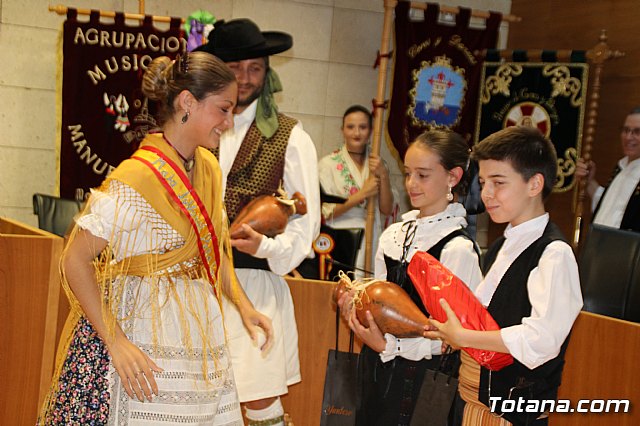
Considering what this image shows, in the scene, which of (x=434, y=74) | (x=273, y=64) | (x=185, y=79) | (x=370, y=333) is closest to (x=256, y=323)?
(x=370, y=333)

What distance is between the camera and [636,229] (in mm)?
4738

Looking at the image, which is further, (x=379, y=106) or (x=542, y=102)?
(x=542, y=102)

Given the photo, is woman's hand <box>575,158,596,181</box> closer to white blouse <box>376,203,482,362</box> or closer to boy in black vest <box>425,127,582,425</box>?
white blouse <box>376,203,482,362</box>

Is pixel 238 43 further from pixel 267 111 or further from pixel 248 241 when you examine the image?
pixel 248 241

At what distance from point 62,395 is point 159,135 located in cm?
71

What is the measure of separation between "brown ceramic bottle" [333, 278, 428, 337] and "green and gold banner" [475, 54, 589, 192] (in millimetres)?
3435

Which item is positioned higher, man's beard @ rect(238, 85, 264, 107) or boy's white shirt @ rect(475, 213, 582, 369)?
man's beard @ rect(238, 85, 264, 107)

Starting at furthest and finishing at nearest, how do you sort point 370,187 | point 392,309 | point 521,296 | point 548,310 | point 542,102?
point 542,102, point 370,187, point 392,309, point 521,296, point 548,310

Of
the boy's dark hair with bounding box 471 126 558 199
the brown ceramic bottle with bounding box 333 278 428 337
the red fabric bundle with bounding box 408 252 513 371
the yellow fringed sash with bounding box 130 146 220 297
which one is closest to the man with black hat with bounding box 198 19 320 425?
the brown ceramic bottle with bounding box 333 278 428 337

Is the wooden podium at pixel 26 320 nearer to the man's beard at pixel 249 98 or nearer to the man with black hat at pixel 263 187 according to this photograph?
the man with black hat at pixel 263 187

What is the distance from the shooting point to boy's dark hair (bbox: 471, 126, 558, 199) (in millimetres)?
2125

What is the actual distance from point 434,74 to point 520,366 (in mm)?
4236

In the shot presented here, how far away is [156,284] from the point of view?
209 cm

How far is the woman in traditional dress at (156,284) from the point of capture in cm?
200
